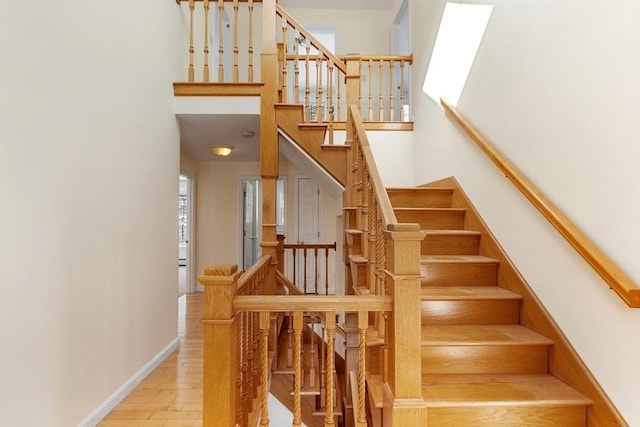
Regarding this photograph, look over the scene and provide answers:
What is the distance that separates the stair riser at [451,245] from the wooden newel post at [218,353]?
162cm

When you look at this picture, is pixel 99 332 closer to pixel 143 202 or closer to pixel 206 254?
pixel 143 202

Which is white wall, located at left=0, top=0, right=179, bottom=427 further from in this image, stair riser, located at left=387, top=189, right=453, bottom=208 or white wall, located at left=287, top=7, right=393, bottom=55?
white wall, located at left=287, top=7, right=393, bottom=55

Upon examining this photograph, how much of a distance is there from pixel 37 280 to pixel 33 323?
0.59ft

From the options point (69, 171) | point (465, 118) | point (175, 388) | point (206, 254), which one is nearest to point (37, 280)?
point (69, 171)

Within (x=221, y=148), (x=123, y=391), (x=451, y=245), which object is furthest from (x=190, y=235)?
(x=451, y=245)

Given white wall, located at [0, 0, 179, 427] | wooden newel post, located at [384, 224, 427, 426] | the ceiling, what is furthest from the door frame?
wooden newel post, located at [384, 224, 427, 426]

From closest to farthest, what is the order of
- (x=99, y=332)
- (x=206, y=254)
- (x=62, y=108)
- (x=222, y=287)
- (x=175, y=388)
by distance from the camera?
(x=222, y=287), (x=62, y=108), (x=99, y=332), (x=175, y=388), (x=206, y=254)

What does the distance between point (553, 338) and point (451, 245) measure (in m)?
0.90

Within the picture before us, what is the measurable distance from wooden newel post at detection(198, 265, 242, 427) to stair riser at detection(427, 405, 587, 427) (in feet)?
2.71

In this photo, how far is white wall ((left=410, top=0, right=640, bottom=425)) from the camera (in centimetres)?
130

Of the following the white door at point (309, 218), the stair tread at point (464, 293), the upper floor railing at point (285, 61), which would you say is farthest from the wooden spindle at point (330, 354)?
the white door at point (309, 218)

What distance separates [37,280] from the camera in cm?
146

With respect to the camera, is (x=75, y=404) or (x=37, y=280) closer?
(x=37, y=280)

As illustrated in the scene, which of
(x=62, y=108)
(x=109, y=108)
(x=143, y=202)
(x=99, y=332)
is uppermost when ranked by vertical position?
(x=109, y=108)
